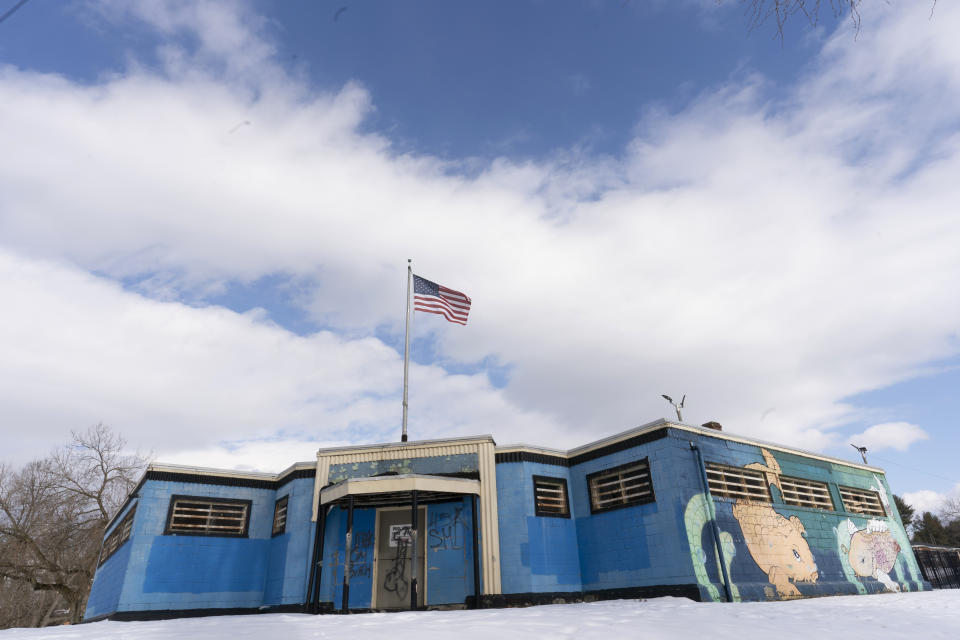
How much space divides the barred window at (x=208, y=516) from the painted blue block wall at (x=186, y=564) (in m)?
0.17

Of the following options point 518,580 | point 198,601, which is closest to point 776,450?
point 518,580

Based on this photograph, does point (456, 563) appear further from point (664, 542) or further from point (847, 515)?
point (847, 515)

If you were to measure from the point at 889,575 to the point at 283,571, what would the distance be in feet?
65.1

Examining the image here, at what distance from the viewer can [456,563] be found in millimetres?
15633

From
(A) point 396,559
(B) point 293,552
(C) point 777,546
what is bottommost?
(C) point 777,546

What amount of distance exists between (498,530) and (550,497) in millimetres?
1978

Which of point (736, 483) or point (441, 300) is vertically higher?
point (441, 300)

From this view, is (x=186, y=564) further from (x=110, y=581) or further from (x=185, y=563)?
(x=110, y=581)

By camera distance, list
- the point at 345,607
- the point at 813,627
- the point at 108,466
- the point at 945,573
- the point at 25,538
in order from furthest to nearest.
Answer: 1. the point at 108,466
2. the point at 25,538
3. the point at 945,573
4. the point at 345,607
5. the point at 813,627

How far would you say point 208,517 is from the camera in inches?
716

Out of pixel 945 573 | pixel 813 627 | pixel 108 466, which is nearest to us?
pixel 813 627

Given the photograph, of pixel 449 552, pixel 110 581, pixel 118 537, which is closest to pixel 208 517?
pixel 110 581

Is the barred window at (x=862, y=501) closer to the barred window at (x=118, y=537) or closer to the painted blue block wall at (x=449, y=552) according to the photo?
the painted blue block wall at (x=449, y=552)

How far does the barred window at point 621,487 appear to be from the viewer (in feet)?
50.6
